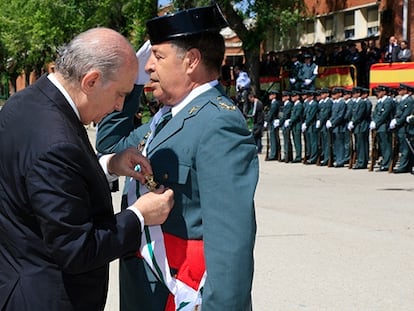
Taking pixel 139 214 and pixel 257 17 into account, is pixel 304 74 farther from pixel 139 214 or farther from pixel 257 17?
pixel 139 214

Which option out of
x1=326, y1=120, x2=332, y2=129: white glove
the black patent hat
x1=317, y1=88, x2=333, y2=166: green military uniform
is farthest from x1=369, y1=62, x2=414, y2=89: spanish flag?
the black patent hat

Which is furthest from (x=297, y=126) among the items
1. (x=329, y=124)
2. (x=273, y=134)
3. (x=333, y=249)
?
(x=333, y=249)

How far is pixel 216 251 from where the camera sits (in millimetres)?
2148

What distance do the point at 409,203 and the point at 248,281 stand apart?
894cm

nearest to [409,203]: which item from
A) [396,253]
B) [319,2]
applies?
[396,253]

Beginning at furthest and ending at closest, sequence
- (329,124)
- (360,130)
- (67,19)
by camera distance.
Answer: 1. (67,19)
2. (329,124)
3. (360,130)

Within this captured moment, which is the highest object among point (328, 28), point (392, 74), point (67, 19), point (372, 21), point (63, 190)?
point (63, 190)

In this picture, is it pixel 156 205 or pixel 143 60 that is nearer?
pixel 156 205

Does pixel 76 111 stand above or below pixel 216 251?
above

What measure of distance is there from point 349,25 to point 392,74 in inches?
364

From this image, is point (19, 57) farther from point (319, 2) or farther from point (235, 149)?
point (235, 149)

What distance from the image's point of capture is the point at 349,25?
31141 mm

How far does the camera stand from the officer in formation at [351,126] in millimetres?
15727

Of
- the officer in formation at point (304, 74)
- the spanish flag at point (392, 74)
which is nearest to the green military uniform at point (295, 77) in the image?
the officer in formation at point (304, 74)
